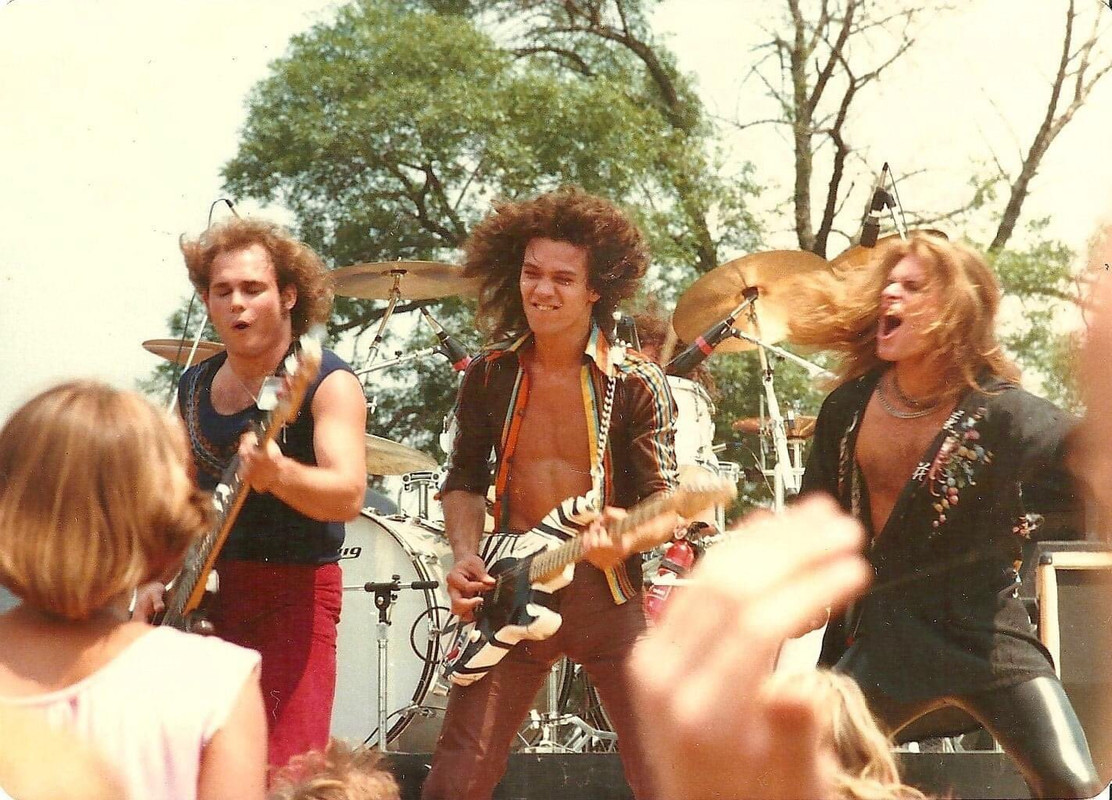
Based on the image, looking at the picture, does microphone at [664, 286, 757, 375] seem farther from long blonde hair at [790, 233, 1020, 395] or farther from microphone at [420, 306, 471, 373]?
microphone at [420, 306, 471, 373]

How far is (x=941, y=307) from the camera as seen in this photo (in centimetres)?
192

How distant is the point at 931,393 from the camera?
1.93 meters

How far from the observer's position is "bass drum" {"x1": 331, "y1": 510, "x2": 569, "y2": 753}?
2.04 metres

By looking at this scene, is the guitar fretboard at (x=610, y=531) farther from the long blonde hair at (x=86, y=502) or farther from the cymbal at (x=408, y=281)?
the long blonde hair at (x=86, y=502)

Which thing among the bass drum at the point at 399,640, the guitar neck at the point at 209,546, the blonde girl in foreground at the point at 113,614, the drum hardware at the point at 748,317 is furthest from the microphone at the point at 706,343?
the blonde girl in foreground at the point at 113,614

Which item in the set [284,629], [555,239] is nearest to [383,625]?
[284,629]

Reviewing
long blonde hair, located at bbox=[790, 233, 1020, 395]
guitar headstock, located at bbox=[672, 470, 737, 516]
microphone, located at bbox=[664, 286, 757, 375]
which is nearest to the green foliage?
long blonde hair, located at bbox=[790, 233, 1020, 395]

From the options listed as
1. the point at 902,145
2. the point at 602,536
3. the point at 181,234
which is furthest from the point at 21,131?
the point at 902,145

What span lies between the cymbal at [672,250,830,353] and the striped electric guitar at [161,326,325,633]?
21.5 inches

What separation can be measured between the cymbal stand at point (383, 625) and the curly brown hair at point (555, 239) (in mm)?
444

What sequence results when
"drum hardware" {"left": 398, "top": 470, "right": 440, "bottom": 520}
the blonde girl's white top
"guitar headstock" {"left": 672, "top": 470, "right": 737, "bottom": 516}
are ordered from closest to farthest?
1. the blonde girl's white top
2. "guitar headstock" {"left": 672, "top": 470, "right": 737, "bottom": 516}
3. "drum hardware" {"left": 398, "top": 470, "right": 440, "bottom": 520}

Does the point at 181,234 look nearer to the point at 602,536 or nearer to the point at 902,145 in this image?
the point at 602,536

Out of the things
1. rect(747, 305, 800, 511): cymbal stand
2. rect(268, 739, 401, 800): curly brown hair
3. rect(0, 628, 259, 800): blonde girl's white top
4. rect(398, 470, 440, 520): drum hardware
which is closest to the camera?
rect(0, 628, 259, 800): blonde girl's white top

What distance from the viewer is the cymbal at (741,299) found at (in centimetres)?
191
